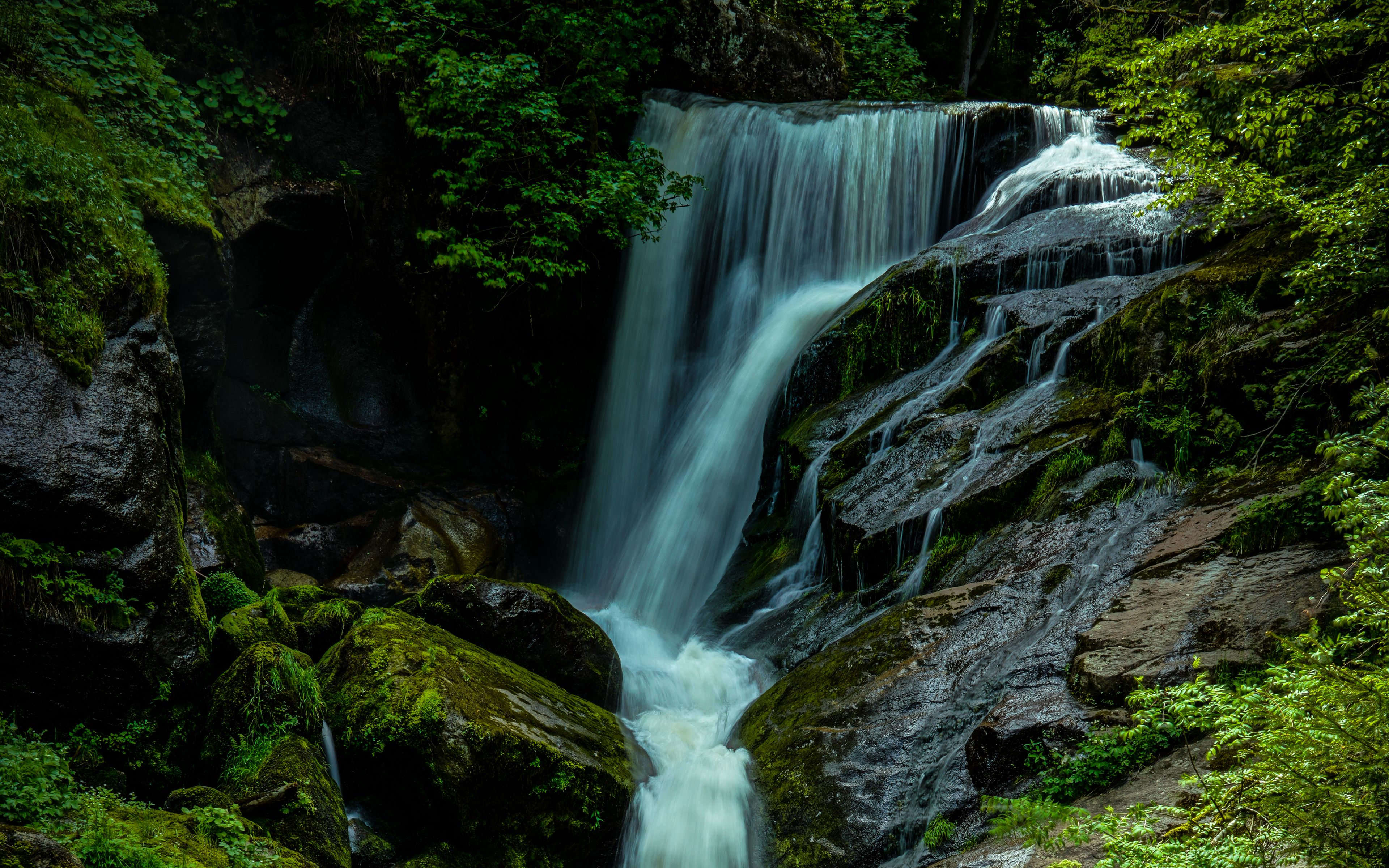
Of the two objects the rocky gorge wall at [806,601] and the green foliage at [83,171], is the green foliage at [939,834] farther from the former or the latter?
the green foliage at [83,171]

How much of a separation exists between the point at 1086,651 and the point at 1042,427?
2.56 m

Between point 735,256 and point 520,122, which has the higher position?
point 520,122

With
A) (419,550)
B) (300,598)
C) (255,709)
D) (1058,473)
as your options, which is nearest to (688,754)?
(255,709)

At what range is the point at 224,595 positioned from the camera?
6.67m

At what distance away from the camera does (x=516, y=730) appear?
5238mm

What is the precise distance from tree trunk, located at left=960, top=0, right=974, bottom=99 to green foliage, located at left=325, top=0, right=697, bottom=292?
10664 mm

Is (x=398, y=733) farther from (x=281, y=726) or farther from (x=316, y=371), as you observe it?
(x=316, y=371)

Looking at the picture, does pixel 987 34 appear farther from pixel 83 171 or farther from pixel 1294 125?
pixel 83 171

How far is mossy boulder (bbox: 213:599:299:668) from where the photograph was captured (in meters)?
5.76

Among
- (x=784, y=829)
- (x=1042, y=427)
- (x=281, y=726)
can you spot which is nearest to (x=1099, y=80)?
(x=1042, y=427)

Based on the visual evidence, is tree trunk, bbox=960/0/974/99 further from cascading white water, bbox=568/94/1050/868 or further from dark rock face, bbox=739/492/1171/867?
dark rock face, bbox=739/492/1171/867

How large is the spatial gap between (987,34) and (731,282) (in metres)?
13.6

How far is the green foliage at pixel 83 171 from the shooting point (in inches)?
→ 215

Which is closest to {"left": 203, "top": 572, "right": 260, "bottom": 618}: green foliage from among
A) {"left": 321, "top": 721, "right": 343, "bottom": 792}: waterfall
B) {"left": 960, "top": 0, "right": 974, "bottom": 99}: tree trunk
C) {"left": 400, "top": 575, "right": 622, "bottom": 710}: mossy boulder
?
{"left": 400, "top": 575, "right": 622, "bottom": 710}: mossy boulder
